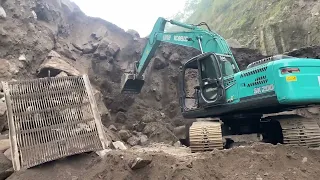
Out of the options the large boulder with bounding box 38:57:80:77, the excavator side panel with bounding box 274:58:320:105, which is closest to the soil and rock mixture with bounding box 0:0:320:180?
the large boulder with bounding box 38:57:80:77

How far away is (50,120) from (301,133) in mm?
4029

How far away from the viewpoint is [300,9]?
1224cm

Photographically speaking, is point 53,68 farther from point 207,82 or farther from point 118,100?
point 207,82

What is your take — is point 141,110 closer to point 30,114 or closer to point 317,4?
point 30,114

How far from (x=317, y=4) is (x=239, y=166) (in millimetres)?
9656

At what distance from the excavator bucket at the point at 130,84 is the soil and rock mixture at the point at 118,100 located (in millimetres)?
265

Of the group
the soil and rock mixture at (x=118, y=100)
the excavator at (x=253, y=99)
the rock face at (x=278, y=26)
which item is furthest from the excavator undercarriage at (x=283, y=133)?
the rock face at (x=278, y=26)

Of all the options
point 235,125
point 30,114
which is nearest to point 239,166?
point 235,125

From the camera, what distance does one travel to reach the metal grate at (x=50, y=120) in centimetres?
498

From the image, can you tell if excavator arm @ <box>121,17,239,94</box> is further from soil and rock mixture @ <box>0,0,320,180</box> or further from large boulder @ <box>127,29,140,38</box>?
large boulder @ <box>127,29,140,38</box>

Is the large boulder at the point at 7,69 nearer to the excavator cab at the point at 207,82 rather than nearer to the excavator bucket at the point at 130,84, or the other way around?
the excavator bucket at the point at 130,84

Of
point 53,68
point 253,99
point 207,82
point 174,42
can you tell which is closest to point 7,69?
point 53,68

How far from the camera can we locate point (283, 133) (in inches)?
211

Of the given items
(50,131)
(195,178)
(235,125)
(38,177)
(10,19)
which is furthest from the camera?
(10,19)
